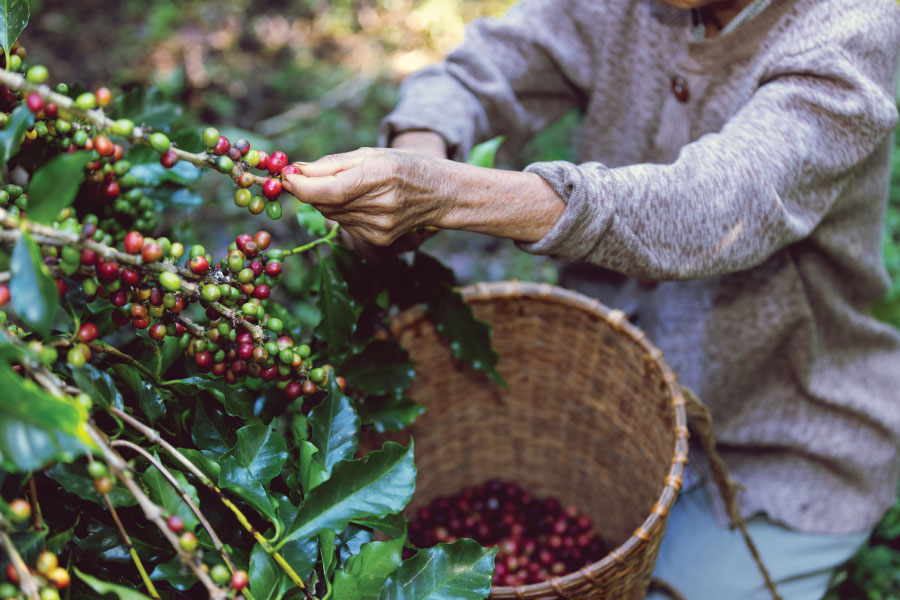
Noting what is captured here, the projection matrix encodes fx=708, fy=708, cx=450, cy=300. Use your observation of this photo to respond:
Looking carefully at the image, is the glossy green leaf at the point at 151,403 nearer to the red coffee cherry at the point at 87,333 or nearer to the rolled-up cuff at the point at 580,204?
the red coffee cherry at the point at 87,333

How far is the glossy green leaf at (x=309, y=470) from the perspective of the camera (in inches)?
29.0

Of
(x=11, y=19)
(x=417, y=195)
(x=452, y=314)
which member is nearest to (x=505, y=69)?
(x=452, y=314)

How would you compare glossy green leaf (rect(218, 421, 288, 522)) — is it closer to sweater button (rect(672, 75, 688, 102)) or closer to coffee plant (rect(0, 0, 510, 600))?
coffee plant (rect(0, 0, 510, 600))

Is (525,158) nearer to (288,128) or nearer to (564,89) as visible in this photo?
(288,128)

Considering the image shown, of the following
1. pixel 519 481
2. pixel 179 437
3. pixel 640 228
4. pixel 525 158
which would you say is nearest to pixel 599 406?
pixel 519 481

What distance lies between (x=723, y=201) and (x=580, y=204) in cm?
22

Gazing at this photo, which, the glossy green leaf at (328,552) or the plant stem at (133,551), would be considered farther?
the glossy green leaf at (328,552)

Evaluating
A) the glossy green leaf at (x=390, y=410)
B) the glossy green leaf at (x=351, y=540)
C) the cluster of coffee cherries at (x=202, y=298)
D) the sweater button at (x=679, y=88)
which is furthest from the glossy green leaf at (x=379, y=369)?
the sweater button at (x=679, y=88)

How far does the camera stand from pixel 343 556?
78cm

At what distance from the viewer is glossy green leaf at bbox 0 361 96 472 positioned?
0.51 metres

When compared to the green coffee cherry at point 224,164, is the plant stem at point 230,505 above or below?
below

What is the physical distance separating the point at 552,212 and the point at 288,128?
7.10ft

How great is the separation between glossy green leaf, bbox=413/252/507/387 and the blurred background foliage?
52.8 inches

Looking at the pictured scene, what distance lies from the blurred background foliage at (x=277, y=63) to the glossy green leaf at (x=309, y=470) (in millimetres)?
1775
